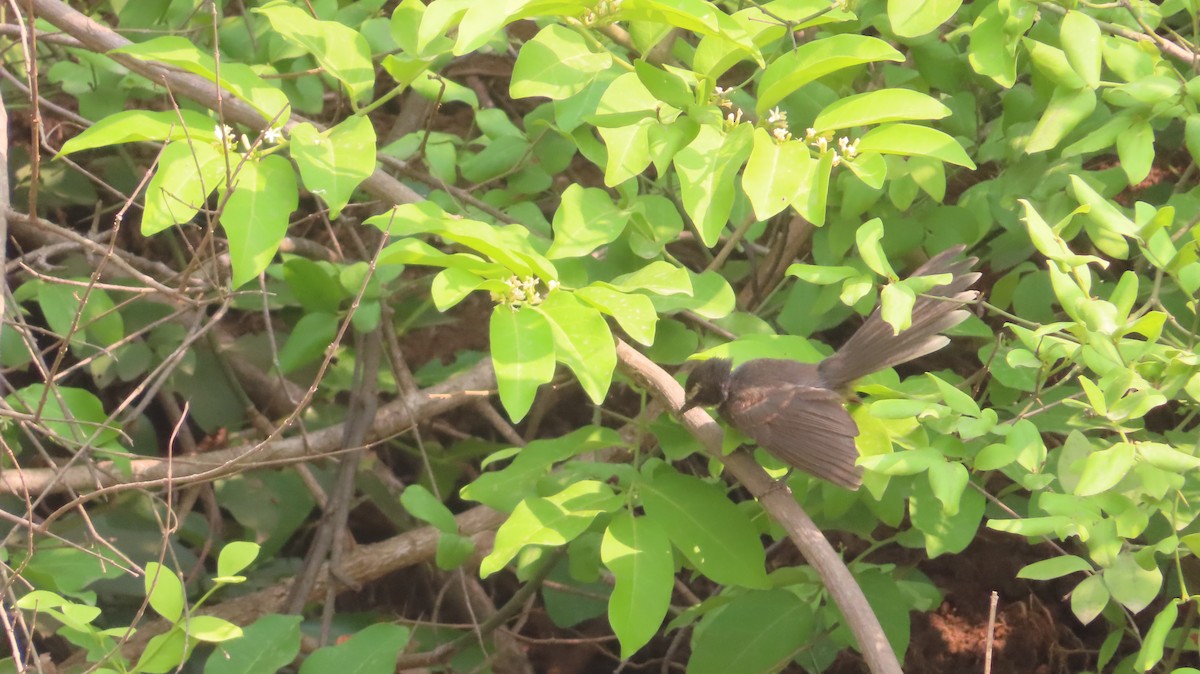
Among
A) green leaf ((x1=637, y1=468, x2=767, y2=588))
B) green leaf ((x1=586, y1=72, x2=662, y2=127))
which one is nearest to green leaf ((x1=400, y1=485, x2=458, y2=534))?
green leaf ((x1=637, y1=468, x2=767, y2=588))

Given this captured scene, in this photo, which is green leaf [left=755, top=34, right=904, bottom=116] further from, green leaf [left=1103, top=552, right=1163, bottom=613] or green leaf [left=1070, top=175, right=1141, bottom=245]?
green leaf [left=1103, top=552, right=1163, bottom=613]

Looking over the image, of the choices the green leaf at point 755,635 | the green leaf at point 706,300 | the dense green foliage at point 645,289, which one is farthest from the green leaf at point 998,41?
the green leaf at point 755,635

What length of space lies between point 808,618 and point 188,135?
1741 millimetres

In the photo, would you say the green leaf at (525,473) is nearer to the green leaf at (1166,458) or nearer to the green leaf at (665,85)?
the green leaf at (665,85)

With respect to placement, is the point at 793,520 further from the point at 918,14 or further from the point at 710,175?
the point at 918,14

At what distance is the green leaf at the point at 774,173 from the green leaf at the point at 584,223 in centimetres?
35

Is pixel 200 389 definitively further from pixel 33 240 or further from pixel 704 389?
pixel 704 389

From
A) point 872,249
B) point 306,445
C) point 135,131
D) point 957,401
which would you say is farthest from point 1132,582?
point 306,445

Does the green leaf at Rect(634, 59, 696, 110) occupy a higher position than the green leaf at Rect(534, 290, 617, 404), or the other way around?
the green leaf at Rect(634, 59, 696, 110)

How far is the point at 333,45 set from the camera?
2131 mm

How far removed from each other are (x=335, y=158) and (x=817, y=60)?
0.89m

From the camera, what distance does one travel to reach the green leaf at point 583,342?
5.58 ft

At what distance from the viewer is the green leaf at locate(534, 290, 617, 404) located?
1701mm

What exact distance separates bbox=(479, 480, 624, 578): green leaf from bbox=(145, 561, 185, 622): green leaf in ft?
2.04
